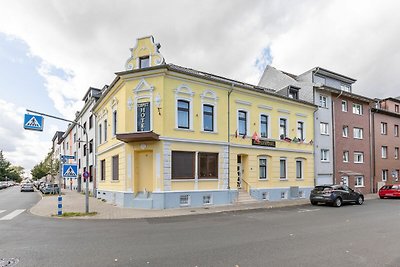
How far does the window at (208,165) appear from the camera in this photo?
18.8 metres

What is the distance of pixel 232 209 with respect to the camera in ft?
55.7

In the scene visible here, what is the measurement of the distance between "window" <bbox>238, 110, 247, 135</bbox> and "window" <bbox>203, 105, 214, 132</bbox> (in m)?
2.69

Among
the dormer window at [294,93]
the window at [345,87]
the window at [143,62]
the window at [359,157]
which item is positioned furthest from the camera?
the window at [345,87]

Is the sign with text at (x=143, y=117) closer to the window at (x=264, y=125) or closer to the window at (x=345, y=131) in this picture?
the window at (x=264, y=125)

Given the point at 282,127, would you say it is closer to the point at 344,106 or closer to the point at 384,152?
the point at 344,106

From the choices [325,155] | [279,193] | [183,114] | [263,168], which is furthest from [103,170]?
[325,155]

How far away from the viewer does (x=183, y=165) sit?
1806 cm

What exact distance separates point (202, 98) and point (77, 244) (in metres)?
12.9

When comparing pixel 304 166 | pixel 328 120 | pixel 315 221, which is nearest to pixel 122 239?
pixel 315 221

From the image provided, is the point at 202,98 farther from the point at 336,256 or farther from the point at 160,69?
the point at 336,256

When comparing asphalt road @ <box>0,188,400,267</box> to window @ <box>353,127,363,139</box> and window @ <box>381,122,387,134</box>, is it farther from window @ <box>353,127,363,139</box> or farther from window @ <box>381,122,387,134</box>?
window @ <box>381,122,387,134</box>

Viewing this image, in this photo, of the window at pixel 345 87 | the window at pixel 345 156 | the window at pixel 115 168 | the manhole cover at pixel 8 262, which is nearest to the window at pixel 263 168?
the window at pixel 115 168

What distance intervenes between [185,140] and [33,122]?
842 centimetres

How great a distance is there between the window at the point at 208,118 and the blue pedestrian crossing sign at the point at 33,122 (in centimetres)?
978
